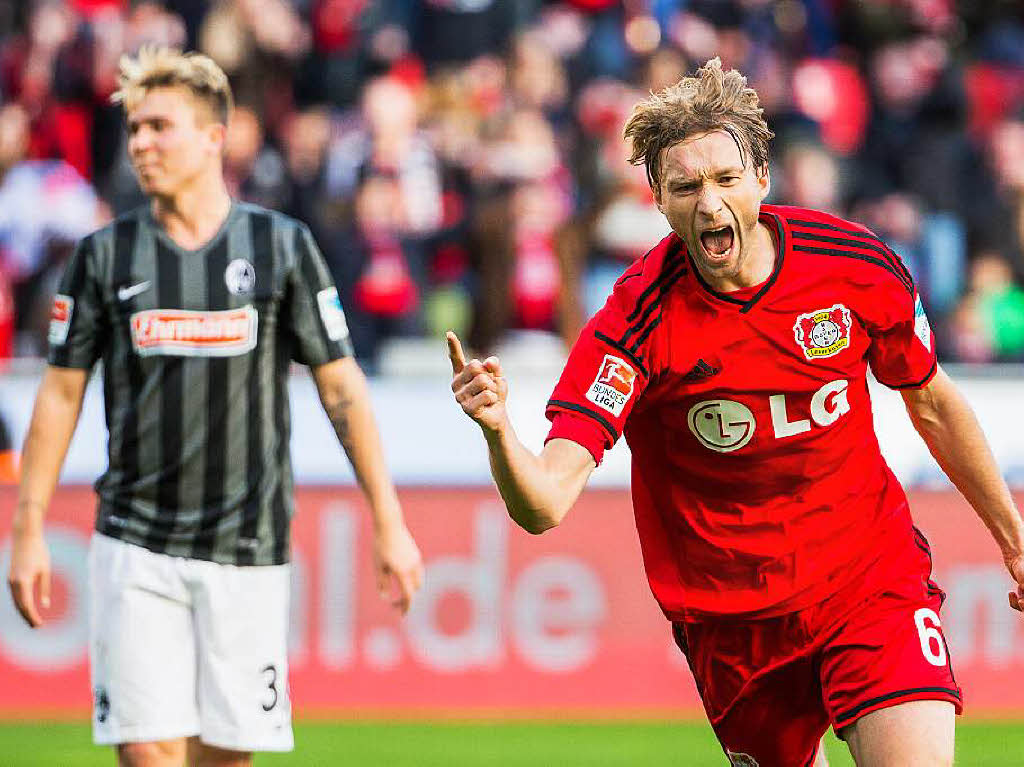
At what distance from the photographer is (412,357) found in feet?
31.9

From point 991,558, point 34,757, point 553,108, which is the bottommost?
point 34,757

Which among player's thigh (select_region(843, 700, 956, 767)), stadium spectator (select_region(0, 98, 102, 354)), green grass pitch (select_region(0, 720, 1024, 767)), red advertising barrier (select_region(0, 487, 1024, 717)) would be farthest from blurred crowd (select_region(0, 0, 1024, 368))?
Answer: player's thigh (select_region(843, 700, 956, 767))

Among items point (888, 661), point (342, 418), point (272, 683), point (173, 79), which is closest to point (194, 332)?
point (342, 418)

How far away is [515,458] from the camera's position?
152 inches

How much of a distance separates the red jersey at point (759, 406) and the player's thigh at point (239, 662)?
4.10 feet

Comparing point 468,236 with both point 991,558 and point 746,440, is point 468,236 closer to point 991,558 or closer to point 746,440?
point 991,558

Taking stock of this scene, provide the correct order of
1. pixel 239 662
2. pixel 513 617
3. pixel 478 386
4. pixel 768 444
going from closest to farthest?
pixel 478 386, pixel 768 444, pixel 239 662, pixel 513 617

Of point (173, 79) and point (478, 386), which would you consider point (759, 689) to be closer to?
point (478, 386)

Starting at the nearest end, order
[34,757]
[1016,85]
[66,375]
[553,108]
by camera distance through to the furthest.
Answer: [66,375] < [34,757] < [553,108] < [1016,85]

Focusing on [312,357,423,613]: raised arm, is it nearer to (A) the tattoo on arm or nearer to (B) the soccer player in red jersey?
(A) the tattoo on arm

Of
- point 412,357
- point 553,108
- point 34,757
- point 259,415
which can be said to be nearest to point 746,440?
point 259,415

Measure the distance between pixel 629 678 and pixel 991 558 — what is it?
1.85 metres

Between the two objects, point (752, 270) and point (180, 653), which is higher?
point (752, 270)

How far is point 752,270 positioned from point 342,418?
1.48m
